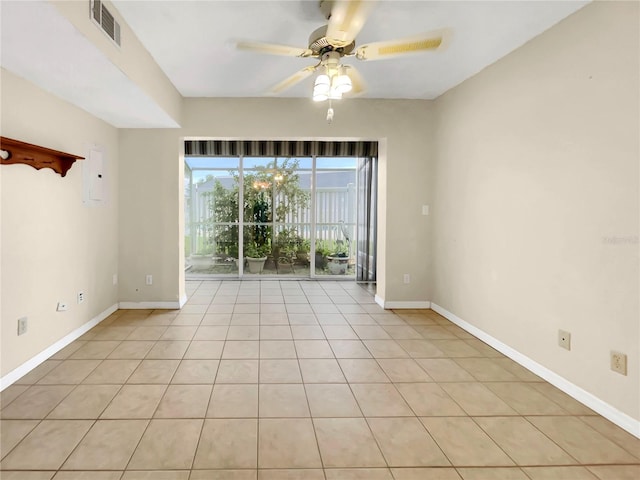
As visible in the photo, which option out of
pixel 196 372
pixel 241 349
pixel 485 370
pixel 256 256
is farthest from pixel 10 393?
pixel 256 256

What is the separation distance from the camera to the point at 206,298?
4.84 m

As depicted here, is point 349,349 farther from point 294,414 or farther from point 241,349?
point 294,414

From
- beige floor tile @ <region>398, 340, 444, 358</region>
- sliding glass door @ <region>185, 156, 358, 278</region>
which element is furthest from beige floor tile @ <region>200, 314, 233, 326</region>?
sliding glass door @ <region>185, 156, 358, 278</region>

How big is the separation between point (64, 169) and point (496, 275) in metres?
3.87

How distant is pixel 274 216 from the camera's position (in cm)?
A: 649

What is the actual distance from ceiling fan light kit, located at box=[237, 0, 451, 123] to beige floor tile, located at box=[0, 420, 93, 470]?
241cm

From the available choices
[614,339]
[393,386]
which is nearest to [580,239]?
[614,339]

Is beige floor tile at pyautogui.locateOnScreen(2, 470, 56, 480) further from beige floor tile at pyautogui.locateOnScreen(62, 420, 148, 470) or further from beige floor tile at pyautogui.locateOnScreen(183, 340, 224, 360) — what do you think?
beige floor tile at pyautogui.locateOnScreen(183, 340, 224, 360)

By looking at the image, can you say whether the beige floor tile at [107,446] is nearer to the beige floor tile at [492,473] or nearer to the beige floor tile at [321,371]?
the beige floor tile at [321,371]

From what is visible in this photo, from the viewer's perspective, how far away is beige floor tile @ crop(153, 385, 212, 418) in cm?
205

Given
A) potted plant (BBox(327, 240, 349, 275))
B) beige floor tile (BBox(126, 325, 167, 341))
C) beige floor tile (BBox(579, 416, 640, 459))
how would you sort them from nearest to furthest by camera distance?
beige floor tile (BBox(579, 416, 640, 459)) → beige floor tile (BBox(126, 325, 167, 341)) → potted plant (BBox(327, 240, 349, 275))

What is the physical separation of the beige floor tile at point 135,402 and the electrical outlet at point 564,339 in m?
2.74

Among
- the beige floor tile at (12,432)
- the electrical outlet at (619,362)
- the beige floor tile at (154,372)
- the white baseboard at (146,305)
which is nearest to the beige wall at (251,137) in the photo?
the white baseboard at (146,305)

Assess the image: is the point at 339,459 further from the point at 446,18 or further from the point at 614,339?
the point at 446,18
